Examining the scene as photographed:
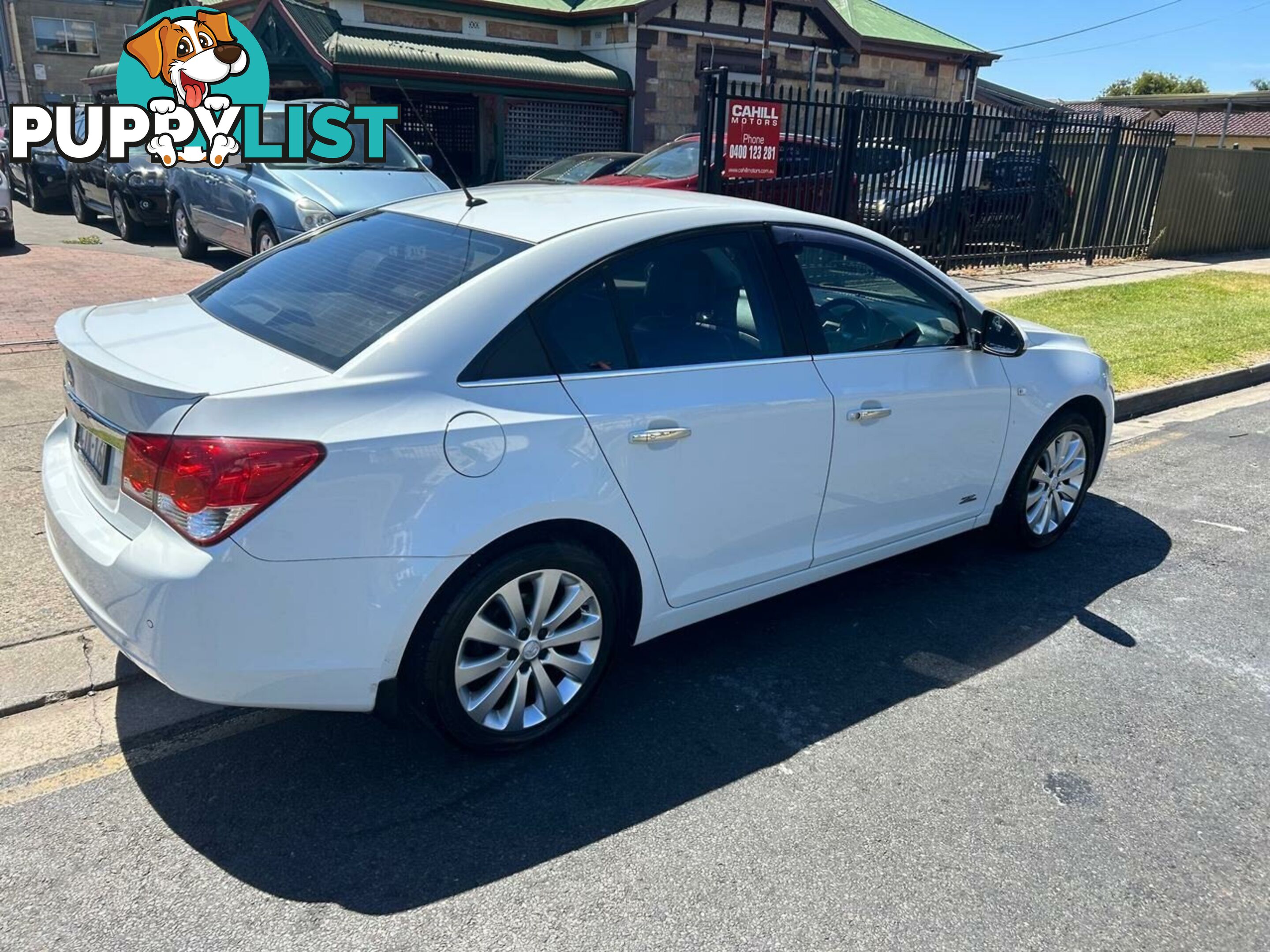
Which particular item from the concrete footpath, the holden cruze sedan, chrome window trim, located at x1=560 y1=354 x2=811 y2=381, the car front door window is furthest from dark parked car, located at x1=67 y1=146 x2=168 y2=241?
chrome window trim, located at x1=560 y1=354 x2=811 y2=381

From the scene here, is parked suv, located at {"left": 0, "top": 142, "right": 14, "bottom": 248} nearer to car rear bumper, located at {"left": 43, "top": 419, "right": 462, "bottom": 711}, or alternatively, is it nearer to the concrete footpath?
the concrete footpath

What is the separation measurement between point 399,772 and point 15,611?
181cm

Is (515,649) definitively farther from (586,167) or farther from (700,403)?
(586,167)

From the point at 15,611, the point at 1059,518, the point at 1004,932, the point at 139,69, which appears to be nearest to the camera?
the point at 1004,932

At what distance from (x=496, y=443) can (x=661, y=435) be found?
59 centimetres

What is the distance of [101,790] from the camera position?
3051 millimetres

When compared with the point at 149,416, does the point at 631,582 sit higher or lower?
lower

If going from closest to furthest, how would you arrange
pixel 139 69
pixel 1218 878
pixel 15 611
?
pixel 1218 878
pixel 15 611
pixel 139 69

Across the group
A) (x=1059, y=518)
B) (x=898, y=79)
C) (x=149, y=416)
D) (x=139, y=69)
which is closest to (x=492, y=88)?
(x=139, y=69)

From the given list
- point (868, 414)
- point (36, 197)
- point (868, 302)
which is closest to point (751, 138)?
point (868, 302)

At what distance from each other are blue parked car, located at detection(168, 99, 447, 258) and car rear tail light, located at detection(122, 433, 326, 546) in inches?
292

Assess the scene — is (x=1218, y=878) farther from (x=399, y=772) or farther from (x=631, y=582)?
(x=399, y=772)

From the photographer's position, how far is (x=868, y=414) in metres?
3.86

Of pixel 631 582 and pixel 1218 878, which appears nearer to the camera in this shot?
pixel 1218 878
